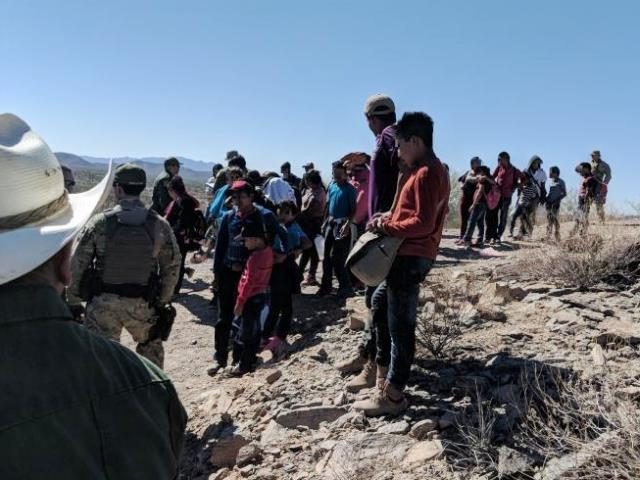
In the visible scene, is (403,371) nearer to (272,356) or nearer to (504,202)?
(272,356)

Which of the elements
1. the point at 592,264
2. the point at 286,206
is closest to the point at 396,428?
the point at 592,264

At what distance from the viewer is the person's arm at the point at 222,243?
545cm

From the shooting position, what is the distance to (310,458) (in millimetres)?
3477

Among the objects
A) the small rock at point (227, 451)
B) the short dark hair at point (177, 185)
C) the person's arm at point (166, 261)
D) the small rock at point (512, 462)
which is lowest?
the small rock at point (227, 451)

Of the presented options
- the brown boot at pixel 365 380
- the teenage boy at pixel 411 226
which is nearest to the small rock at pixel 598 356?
the teenage boy at pixel 411 226

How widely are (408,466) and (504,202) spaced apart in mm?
9449

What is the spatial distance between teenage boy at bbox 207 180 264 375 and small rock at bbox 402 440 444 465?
105 inches

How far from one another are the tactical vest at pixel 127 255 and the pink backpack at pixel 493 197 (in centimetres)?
819

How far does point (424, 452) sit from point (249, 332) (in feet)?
8.33

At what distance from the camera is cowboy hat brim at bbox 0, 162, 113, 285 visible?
1.07 meters

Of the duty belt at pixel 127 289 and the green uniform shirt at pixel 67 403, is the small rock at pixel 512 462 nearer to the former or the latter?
the green uniform shirt at pixel 67 403

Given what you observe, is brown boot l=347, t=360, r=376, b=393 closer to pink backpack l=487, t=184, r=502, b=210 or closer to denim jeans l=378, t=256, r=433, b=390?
denim jeans l=378, t=256, r=433, b=390

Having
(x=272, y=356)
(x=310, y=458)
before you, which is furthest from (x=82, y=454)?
(x=272, y=356)

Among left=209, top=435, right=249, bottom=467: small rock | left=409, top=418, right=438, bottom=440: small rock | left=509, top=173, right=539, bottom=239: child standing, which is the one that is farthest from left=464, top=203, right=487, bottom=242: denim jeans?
left=209, top=435, right=249, bottom=467: small rock
